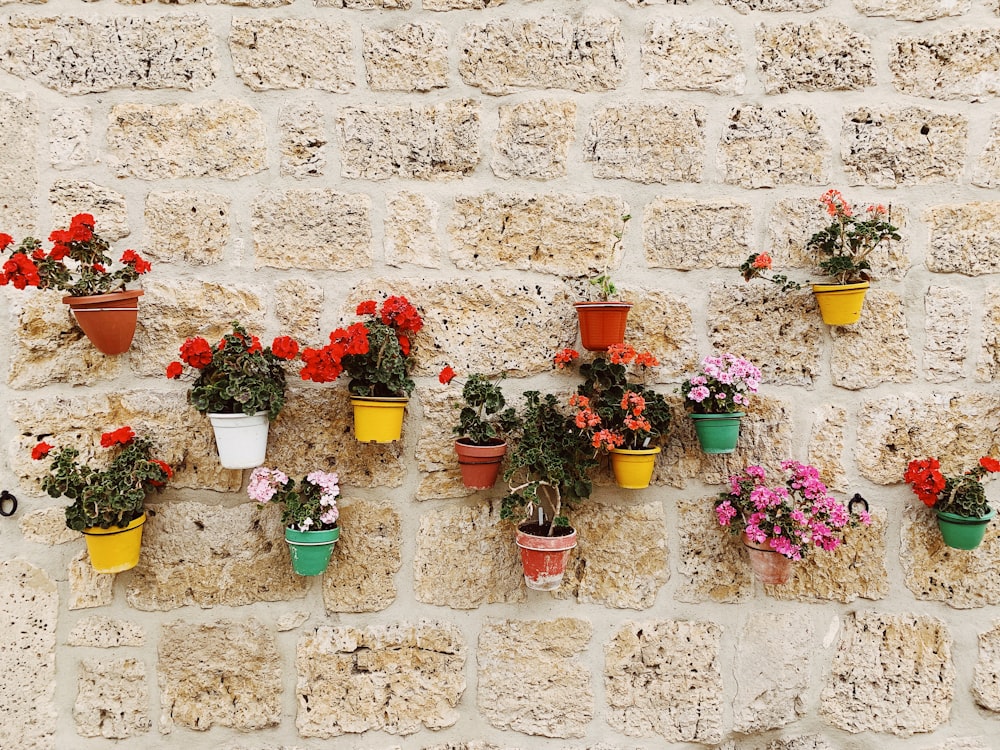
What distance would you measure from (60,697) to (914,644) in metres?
2.56

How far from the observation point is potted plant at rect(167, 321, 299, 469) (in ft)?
5.57

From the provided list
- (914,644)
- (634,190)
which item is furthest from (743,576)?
(634,190)

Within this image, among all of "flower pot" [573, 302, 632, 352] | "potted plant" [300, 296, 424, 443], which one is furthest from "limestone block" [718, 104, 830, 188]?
"potted plant" [300, 296, 424, 443]

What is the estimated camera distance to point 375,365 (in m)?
1.75

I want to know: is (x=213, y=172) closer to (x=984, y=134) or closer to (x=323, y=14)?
(x=323, y=14)

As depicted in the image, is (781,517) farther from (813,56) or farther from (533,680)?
(813,56)

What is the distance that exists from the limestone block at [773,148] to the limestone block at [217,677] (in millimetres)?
2026

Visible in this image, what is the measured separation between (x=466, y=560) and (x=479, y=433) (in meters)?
0.41

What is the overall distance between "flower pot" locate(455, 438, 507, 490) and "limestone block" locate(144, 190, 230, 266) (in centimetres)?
94

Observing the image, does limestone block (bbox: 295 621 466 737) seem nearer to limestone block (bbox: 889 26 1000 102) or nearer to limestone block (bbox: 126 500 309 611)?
limestone block (bbox: 126 500 309 611)

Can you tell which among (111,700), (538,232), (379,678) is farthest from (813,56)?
(111,700)

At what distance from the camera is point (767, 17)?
6.30ft

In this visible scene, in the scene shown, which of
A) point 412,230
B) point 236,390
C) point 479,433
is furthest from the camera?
point 412,230

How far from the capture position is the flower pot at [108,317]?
171 centimetres
